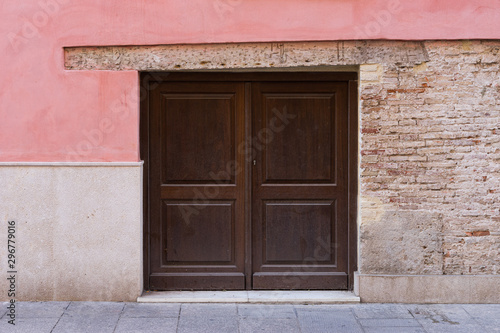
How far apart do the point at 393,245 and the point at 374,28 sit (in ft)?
7.02

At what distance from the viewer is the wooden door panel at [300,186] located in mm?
6484

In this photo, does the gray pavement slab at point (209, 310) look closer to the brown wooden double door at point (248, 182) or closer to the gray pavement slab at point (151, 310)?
the gray pavement slab at point (151, 310)

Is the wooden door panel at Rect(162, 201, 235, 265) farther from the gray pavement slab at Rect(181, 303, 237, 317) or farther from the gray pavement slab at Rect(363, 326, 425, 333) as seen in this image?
the gray pavement slab at Rect(363, 326, 425, 333)

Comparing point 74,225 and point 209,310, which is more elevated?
point 74,225

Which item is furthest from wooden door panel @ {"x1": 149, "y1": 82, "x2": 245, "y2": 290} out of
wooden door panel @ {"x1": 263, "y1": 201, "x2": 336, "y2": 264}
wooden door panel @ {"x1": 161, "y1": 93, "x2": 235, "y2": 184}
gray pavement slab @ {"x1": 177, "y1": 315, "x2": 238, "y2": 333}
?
gray pavement slab @ {"x1": 177, "y1": 315, "x2": 238, "y2": 333}

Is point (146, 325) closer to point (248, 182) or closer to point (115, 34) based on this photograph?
point (248, 182)

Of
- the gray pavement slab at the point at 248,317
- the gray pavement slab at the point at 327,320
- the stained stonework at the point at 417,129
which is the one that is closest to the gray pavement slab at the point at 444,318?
the gray pavement slab at the point at 248,317

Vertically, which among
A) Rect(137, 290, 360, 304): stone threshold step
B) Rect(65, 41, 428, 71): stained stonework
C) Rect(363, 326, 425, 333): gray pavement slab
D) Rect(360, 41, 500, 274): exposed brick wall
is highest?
Rect(65, 41, 428, 71): stained stonework

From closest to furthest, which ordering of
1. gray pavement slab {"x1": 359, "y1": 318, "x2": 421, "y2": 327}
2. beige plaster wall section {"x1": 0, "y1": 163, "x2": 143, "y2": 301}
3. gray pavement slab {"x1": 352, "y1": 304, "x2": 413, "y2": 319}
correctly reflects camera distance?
gray pavement slab {"x1": 359, "y1": 318, "x2": 421, "y2": 327} → gray pavement slab {"x1": 352, "y1": 304, "x2": 413, "y2": 319} → beige plaster wall section {"x1": 0, "y1": 163, "x2": 143, "y2": 301}

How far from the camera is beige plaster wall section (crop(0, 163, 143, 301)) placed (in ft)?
20.5

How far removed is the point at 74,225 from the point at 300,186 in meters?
2.30

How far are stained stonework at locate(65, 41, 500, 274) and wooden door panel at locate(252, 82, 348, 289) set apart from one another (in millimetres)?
337

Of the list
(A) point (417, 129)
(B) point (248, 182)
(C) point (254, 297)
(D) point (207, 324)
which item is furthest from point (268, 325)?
(A) point (417, 129)

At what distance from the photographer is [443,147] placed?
20.3 feet
